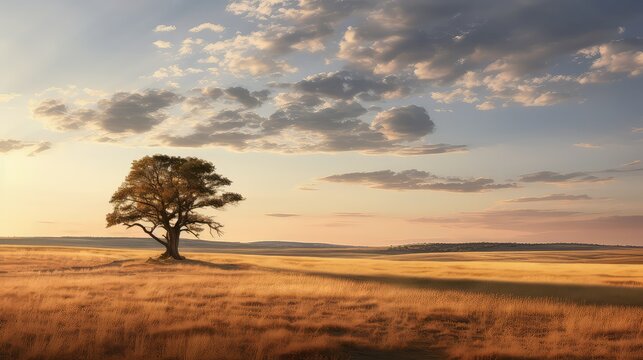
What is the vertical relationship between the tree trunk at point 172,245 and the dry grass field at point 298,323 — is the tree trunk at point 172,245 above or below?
above

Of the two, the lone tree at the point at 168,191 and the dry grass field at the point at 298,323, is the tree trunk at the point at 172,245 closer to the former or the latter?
the lone tree at the point at 168,191

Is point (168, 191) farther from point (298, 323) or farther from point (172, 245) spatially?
point (298, 323)

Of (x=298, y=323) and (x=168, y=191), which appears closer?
(x=298, y=323)

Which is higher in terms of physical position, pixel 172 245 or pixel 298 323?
pixel 172 245

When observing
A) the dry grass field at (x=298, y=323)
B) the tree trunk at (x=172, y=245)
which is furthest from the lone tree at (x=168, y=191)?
the dry grass field at (x=298, y=323)

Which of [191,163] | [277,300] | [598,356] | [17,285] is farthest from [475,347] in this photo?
[191,163]

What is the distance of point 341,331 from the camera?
1762 centimetres

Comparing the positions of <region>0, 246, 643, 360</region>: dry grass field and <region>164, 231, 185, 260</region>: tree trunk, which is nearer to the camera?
<region>0, 246, 643, 360</region>: dry grass field

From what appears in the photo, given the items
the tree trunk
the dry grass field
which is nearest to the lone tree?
the tree trunk

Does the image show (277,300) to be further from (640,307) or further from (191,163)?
(191,163)

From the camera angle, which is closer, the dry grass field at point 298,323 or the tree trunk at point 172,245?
the dry grass field at point 298,323

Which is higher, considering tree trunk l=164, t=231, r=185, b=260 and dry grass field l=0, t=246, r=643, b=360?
tree trunk l=164, t=231, r=185, b=260

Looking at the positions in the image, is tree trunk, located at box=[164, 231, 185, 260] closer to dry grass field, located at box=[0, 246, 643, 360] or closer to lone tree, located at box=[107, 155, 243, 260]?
lone tree, located at box=[107, 155, 243, 260]

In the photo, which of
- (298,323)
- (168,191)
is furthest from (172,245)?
(298,323)
